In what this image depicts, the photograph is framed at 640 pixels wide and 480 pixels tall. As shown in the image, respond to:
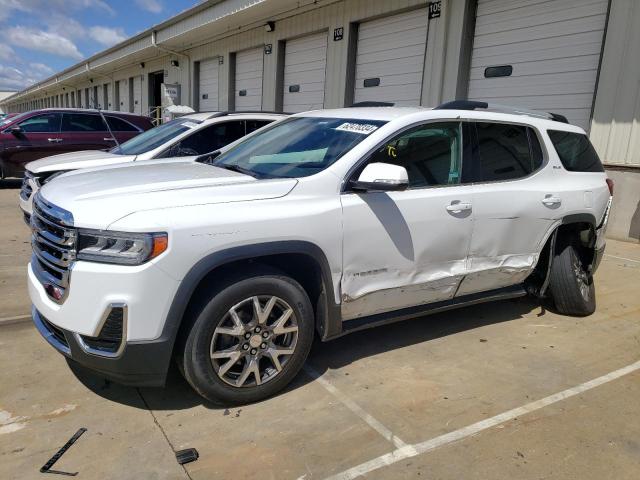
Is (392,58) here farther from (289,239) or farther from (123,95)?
(123,95)

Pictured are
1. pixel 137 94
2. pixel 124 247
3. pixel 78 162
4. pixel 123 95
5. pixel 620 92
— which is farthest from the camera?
pixel 123 95

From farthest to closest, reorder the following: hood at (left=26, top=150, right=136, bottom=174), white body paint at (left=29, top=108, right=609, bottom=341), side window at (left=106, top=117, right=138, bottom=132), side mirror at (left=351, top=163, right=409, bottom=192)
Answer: side window at (left=106, top=117, right=138, bottom=132)
hood at (left=26, top=150, right=136, bottom=174)
side mirror at (left=351, top=163, right=409, bottom=192)
white body paint at (left=29, top=108, right=609, bottom=341)

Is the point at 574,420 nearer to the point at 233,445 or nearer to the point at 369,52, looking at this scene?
the point at 233,445

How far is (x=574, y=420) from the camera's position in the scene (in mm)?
3012

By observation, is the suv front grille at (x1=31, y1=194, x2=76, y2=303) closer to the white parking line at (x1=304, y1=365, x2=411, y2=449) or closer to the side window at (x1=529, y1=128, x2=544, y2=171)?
the white parking line at (x1=304, y1=365, x2=411, y2=449)

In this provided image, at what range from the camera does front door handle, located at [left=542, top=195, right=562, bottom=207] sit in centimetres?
415

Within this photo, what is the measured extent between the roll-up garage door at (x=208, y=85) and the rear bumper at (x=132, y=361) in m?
17.5

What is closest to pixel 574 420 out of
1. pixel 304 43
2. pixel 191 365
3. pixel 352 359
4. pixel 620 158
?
pixel 352 359

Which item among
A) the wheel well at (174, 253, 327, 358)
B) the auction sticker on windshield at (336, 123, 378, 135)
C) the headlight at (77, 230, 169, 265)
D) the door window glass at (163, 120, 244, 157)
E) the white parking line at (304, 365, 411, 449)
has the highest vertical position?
the auction sticker on windshield at (336, 123, 378, 135)

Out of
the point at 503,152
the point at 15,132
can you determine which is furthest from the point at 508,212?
the point at 15,132

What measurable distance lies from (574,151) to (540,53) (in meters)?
5.31

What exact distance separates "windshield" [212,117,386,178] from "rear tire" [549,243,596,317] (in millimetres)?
2262

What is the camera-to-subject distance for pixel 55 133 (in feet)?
36.6

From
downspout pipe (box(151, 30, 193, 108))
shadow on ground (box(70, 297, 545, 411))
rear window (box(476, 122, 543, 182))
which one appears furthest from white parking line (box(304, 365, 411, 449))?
downspout pipe (box(151, 30, 193, 108))
